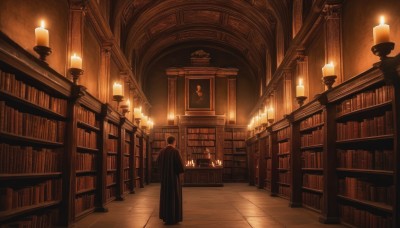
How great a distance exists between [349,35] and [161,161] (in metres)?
3.94

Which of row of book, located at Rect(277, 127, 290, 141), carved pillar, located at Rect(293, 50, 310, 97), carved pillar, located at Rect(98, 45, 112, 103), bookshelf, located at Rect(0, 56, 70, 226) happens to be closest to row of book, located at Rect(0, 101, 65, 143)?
bookshelf, located at Rect(0, 56, 70, 226)

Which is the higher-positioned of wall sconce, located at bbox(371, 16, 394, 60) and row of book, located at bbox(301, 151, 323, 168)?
wall sconce, located at bbox(371, 16, 394, 60)

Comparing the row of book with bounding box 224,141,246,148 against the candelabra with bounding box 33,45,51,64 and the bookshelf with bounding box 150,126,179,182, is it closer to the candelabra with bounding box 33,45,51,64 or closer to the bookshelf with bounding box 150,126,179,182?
the bookshelf with bounding box 150,126,179,182

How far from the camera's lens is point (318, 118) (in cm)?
836

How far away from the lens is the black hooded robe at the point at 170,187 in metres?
7.06

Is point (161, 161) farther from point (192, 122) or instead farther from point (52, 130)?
point (192, 122)

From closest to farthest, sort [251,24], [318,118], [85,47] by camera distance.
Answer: [318,118] < [85,47] < [251,24]

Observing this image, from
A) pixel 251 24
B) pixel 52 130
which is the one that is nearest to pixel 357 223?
pixel 52 130

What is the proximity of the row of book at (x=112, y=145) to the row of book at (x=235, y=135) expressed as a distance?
406 inches

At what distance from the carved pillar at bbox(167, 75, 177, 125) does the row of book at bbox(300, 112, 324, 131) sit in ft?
39.9

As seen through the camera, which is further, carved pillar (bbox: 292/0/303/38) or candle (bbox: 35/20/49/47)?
carved pillar (bbox: 292/0/303/38)

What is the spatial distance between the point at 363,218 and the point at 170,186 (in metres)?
3.11

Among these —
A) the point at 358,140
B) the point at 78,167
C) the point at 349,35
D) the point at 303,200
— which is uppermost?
the point at 349,35

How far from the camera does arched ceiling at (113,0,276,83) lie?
15.4 meters
